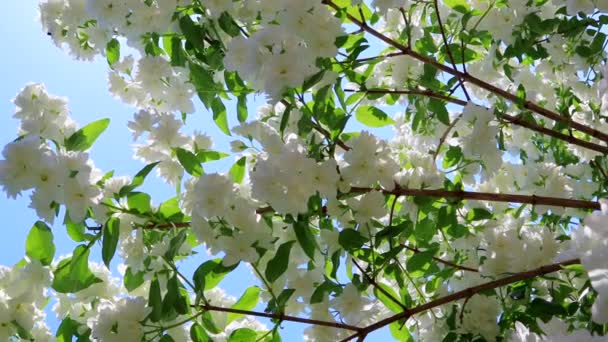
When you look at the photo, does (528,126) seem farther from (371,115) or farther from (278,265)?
(278,265)

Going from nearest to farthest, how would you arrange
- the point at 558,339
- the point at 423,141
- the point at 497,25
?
1. the point at 558,339
2. the point at 497,25
3. the point at 423,141

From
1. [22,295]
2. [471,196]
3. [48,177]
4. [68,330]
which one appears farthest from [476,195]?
[22,295]

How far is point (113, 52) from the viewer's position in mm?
2389

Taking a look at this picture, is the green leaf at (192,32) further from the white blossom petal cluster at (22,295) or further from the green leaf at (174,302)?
the white blossom petal cluster at (22,295)

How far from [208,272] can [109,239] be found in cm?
30

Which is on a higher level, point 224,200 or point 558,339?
point 224,200

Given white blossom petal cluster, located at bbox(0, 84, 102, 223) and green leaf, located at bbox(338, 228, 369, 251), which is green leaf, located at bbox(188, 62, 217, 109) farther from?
green leaf, located at bbox(338, 228, 369, 251)

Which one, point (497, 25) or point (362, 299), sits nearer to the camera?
point (362, 299)

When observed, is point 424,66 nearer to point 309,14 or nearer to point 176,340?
point 309,14

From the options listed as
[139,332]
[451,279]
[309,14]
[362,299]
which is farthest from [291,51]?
[451,279]

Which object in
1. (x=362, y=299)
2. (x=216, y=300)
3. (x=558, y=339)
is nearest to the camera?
(x=558, y=339)

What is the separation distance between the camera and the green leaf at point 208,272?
1.63 meters

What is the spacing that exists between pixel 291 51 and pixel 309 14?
0.14 metres

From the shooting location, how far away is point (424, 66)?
2.29 metres
